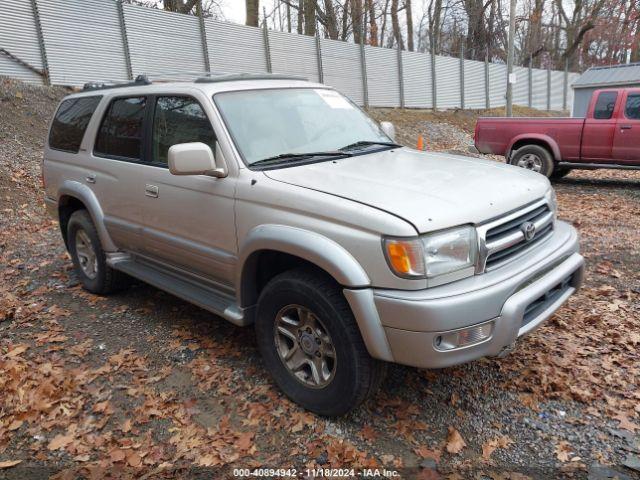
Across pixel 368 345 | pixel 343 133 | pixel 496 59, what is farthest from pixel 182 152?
pixel 496 59

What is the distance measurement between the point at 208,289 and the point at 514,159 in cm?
880

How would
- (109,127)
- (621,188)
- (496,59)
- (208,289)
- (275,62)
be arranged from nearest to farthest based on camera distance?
(208,289) < (109,127) < (621,188) < (275,62) < (496,59)

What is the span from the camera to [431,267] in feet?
8.57

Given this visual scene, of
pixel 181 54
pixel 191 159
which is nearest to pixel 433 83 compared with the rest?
pixel 181 54

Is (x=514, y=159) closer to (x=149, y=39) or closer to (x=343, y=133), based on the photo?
(x=343, y=133)

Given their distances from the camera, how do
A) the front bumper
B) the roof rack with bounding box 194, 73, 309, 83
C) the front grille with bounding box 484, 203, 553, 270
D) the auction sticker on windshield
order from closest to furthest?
the front bumper, the front grille with bounding box 484, 203, 553, 270, the roof rack with bounding box 194, 73, 309, 83, the auction sticker on windshield

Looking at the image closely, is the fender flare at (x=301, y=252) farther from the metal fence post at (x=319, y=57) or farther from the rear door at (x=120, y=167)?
the metal fence post at (x=319, y=57)

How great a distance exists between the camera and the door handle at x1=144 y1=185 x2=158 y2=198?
3.96m

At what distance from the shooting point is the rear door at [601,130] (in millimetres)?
10055

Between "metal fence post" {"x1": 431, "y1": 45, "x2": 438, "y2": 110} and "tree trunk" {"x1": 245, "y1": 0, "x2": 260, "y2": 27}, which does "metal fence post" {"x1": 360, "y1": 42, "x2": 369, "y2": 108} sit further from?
"metal fence post" {"x1": 431, "y1": 45, "x2": 438, "y2": 110}

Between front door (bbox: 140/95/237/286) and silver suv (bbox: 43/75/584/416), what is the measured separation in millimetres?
14

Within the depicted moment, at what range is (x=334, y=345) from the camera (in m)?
2.88

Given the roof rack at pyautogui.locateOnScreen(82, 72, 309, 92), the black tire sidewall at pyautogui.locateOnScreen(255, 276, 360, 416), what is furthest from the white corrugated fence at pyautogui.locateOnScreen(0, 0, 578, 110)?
the black tire sidewall at pyautogui.locateOnScreen(255, 276, 360, 416)

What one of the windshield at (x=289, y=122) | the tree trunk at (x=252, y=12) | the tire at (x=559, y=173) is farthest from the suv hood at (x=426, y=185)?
the tree trunk at (x=252, y=12)
